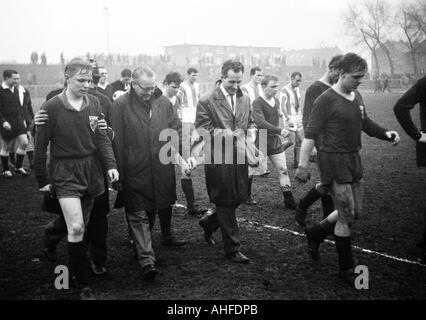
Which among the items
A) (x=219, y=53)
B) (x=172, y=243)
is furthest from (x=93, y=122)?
(x=219, y=53)

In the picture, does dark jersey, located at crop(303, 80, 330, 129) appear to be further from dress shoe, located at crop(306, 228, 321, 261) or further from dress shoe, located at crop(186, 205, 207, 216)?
dress shoe, located at crop(186, 205, 207, 216)

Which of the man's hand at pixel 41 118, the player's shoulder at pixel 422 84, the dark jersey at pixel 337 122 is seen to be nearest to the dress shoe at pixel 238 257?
the dark jersey at pixel 337 122

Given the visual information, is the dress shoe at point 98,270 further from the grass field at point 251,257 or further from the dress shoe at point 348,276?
the dress shoe at point 348,276

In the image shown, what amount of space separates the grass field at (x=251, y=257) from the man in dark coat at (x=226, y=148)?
0.47m

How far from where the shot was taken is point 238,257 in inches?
186

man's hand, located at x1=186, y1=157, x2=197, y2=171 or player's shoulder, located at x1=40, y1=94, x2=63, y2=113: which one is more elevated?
player's shoulder, located at x1=40, y1=94, x2=63, y2=113

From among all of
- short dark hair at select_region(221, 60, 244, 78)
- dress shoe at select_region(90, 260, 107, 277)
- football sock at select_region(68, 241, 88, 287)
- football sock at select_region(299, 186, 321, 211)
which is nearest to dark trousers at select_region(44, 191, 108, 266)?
dress shoe at select_region(90, 260, 107, 277)

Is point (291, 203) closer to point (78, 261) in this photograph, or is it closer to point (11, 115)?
point (78, 261)

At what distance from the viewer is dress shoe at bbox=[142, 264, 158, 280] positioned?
417 centimetres

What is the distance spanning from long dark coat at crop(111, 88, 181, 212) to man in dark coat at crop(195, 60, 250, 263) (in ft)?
1.85

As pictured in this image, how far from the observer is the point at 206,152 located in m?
4.67

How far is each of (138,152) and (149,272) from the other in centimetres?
125

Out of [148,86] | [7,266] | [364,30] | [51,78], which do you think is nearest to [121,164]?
[148,86]

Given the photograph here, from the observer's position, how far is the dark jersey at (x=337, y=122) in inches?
160
